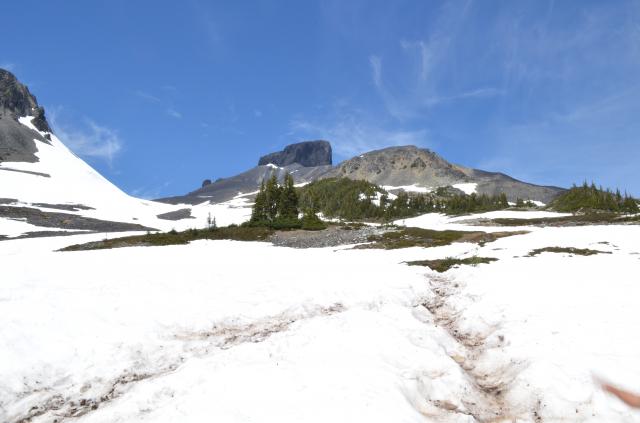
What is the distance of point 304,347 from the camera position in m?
11.4

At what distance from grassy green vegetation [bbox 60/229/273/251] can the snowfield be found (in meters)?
27.7

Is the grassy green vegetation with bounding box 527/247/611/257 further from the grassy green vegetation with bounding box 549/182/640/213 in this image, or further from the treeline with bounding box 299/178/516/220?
the treeline with bounding box 299/178/516/220

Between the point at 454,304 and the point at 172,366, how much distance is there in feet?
41.0

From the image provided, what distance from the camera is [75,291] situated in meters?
14.7

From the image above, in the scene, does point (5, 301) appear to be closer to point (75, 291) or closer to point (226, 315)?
point (75, 291)

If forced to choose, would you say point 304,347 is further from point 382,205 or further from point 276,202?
point 382,205

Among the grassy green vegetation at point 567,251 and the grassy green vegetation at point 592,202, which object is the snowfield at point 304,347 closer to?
the grassy green vegetation at point 567,251

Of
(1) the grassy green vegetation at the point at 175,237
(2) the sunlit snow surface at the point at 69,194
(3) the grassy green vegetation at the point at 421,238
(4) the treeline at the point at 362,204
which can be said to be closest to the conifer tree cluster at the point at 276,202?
(4) the treeline at the point at 362,204

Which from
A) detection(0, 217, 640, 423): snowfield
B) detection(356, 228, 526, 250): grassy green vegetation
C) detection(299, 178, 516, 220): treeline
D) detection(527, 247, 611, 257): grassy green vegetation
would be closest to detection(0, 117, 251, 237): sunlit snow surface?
detection(299, 178, 516, 220): treeline

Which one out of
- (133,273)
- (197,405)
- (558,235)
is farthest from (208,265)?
(558,235)

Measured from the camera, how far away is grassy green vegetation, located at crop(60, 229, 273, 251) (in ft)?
150

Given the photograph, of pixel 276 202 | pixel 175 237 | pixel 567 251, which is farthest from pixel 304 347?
pixel 276 202

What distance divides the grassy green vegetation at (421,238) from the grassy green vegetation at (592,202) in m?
73.1

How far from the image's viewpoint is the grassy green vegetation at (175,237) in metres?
45.7
